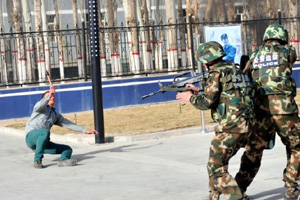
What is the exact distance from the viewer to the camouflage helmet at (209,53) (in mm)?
8219

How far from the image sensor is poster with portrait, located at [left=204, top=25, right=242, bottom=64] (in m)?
17.2

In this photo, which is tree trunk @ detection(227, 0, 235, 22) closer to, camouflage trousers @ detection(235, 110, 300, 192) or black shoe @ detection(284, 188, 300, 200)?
camouflage trousers @ detection(235, 110, 300, 192)

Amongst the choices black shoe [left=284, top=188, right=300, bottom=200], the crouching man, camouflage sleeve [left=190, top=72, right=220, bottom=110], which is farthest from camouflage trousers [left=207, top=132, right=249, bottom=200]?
the crouching man

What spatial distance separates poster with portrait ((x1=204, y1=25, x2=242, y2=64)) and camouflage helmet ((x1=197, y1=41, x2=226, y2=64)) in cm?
882

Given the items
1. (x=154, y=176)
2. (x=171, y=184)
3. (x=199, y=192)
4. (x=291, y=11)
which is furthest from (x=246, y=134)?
(x=291, y=11)

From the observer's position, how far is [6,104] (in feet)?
68.3

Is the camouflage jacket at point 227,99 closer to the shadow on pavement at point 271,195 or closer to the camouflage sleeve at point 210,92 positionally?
the camouflage sleeve at point 210,92

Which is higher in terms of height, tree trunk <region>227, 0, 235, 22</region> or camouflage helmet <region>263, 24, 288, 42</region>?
tree trunk <region>227, 0, 235, 22</region>

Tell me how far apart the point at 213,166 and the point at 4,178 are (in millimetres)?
4514

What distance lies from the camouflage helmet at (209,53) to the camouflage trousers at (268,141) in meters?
0.95

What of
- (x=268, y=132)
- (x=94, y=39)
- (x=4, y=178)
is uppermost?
(x=94, y=39)

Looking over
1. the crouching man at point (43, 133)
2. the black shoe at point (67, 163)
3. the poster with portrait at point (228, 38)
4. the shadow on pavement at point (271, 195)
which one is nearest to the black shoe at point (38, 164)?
the crouching man at point (43, 133)

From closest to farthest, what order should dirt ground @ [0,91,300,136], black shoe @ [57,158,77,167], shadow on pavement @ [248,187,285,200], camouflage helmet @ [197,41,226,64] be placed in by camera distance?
camouflage helmet @ [197,41,226,64] < shadow on pavement @ [248,187,285,200] < black shoe @ [57,158,77,167] < dirt ground @ [0,91,300,136]

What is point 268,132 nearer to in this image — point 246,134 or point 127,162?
point 246,134
